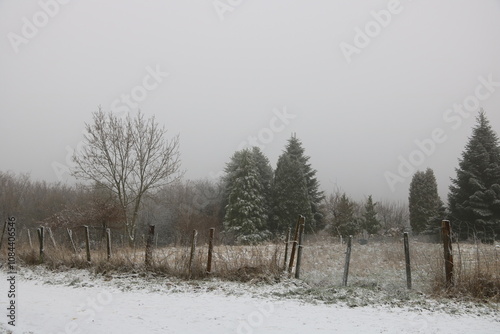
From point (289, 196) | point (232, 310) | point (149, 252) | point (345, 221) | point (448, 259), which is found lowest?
point (345, 221)

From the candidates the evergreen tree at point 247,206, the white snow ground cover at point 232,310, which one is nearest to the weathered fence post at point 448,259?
the white snow ground cover at point 232,310

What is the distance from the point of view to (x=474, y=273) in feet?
24.8

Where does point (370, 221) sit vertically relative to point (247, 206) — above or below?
below

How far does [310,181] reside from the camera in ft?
126

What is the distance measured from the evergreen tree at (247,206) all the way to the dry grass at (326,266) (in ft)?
66.2

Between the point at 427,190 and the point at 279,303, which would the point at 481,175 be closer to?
the point at 427,190

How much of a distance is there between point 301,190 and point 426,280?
26164mm

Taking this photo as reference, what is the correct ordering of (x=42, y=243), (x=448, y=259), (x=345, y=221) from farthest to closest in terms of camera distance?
1. (x=345, y=221)
2. (x=42, y=243)
3. (x=448, y=259)

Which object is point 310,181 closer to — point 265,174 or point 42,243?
point 265,174

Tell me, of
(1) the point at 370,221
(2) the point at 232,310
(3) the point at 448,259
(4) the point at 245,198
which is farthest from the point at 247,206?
(2) the point at 232,310

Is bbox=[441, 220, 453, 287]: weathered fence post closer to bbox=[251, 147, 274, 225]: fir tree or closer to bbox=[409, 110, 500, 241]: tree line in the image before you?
bbox=[409, 110, 500, 241]: tree line

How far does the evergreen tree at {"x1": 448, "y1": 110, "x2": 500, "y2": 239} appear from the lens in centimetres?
2408

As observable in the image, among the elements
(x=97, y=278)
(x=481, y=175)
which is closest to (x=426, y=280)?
(x=97, y=278)

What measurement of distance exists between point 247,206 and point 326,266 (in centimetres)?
2251
